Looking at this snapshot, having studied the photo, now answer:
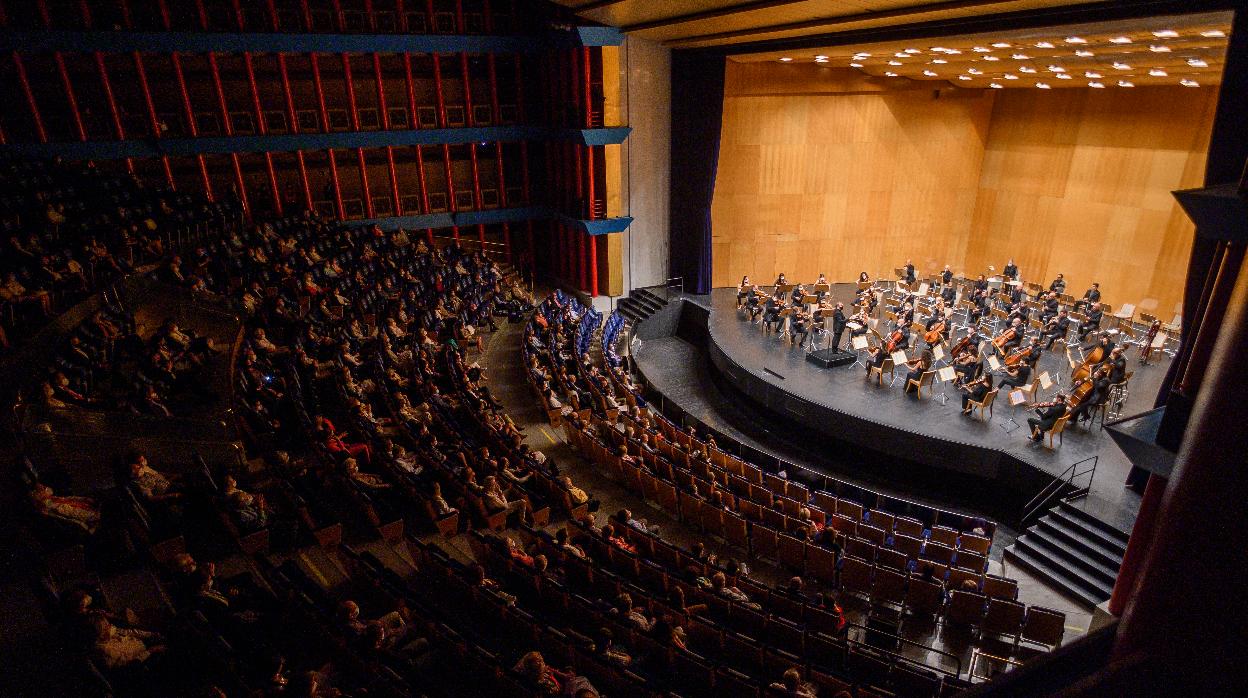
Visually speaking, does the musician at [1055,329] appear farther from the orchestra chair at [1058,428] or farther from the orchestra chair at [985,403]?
the orchestra chair at [1058,428]

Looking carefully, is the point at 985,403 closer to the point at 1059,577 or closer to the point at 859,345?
the point at 859,345

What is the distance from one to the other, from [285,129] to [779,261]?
13.5 metres

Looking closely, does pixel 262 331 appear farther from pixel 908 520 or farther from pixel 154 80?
pixel 154 80

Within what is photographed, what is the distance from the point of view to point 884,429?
10359mm

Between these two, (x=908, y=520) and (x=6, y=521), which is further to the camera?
(x=908, y=520)

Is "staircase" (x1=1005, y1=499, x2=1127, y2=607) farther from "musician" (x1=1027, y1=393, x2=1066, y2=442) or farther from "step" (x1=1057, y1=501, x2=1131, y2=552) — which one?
"musician" (x1=1027, y1=393, x2=1066, y2=442)

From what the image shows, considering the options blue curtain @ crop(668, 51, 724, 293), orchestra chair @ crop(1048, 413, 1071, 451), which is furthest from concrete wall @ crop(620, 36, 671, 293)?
orchestra chair @ crop(1048, 413, 1071, 451)

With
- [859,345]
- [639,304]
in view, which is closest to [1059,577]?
[859,345]

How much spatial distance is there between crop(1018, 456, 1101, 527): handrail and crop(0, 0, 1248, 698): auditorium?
7 centimetres

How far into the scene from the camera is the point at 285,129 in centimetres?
1597

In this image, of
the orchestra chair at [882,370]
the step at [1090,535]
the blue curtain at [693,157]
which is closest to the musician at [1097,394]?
the step at [1090,535]

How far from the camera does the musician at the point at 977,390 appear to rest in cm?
1040

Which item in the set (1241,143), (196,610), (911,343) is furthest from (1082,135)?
(196,610)

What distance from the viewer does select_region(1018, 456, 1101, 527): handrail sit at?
8461mm
